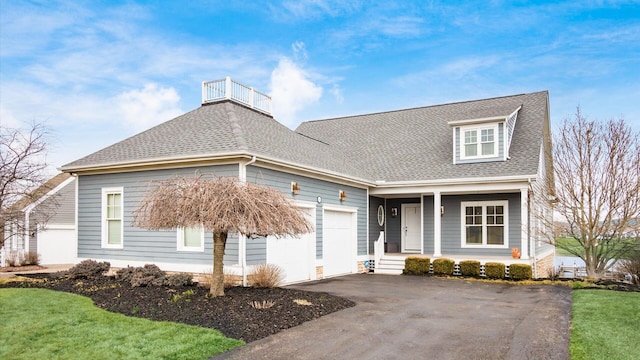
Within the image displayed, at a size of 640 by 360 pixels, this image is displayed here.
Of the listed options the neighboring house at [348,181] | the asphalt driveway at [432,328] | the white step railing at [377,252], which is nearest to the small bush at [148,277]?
the neighboring house at [348,181]

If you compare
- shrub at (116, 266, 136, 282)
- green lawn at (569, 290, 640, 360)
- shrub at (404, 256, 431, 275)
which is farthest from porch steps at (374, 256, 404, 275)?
shrub at (116, 266, 136, 282)

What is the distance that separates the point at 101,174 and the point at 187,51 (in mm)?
5404

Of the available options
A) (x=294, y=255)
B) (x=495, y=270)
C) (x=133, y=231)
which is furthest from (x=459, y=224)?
(x=133, y=231)

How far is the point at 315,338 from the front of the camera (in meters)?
7.01

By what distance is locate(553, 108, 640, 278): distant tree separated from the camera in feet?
48.2

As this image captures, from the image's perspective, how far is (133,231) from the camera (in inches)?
517

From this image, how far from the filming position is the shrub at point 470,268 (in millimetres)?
15344

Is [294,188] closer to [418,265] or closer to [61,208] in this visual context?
[418,265]

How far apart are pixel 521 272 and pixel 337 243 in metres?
5.73

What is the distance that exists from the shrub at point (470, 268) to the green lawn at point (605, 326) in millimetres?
4107

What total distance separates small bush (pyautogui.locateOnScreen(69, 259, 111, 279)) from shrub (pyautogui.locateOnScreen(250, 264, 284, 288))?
4.61 m

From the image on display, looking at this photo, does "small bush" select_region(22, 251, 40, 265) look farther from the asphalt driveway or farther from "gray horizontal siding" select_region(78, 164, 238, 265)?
the asphalt driveway

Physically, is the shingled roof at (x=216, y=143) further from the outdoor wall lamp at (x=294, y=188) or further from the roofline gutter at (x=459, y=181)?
the roofline gutter at (x=459, y=181)

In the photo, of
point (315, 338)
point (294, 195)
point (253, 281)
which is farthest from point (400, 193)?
point (315, 338)
